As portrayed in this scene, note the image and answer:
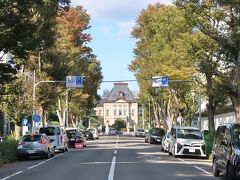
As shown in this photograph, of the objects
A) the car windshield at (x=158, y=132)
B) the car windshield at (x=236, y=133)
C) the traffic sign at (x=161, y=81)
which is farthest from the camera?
the car windshield at (x=158, y=132)

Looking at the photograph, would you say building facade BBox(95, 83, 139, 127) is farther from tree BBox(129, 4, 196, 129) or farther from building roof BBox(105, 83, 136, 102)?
tree BBox(129, 4, 196, 129)

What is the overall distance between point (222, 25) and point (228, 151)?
1818 cm

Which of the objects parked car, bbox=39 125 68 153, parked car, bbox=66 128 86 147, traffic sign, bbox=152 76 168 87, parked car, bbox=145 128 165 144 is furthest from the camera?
parked car, bbox=145 128 165 144

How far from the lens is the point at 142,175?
17.8m

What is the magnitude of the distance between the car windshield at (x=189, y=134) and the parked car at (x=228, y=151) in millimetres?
11517

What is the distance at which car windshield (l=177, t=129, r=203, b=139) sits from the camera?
2989 cm

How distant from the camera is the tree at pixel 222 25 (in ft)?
101

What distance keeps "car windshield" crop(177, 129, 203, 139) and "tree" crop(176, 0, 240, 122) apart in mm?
2747

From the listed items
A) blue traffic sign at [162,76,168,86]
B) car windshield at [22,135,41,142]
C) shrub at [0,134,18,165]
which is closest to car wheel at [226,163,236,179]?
shrub at [0,134,18,165]

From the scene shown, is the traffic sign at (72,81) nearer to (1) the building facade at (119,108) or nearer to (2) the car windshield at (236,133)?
(2) the car windshield at (236,133)

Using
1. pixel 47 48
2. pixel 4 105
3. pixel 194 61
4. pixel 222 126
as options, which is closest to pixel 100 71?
pixel 47 48

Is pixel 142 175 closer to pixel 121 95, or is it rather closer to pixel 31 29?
pixel 31 29

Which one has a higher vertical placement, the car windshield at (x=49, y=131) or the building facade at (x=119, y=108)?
the building facade at (x=119, y=108)

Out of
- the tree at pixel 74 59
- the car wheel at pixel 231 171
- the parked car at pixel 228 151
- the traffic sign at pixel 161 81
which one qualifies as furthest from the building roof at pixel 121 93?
the car wheel at pixel 231 171
